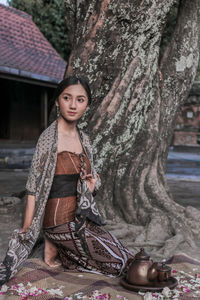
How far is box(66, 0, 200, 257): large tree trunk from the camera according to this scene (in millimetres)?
4457

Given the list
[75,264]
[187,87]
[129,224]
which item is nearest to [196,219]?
[129,224]

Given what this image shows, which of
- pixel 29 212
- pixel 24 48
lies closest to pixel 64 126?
pixel 29 212

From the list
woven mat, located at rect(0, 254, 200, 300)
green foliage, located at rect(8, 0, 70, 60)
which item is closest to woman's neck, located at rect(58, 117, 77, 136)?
woven mat, located at rect(0, 254, 200, 300)

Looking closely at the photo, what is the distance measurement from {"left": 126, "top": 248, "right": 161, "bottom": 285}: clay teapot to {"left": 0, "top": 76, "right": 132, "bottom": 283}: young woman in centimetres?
26

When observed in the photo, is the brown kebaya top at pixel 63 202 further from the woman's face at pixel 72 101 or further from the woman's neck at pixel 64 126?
the woman's face at pixel 72 101

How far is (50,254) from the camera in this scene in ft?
10.5

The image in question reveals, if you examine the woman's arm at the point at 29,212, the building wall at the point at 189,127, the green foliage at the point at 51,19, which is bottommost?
the building wall at the point at 189,127

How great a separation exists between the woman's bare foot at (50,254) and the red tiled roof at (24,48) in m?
7.67

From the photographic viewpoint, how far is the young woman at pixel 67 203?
2.91 m

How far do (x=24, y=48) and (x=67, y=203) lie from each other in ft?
34.3

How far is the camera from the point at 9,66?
33.7ft

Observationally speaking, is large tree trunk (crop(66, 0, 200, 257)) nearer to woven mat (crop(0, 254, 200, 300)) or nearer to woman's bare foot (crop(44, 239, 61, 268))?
woman's bare foot (crop(44, 239, 61, 268))

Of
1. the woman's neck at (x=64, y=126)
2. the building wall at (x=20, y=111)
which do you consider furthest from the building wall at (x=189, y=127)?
the woman's neck at (x=64, y=126)

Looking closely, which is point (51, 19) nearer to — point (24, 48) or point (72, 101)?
point (24, 48)
